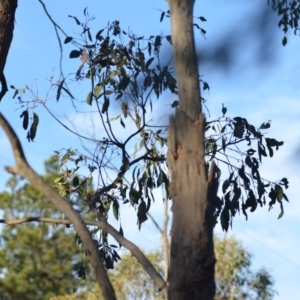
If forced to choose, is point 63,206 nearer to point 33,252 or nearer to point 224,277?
point 224,277

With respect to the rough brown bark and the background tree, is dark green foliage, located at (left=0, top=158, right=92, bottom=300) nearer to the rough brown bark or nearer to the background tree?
the background tree

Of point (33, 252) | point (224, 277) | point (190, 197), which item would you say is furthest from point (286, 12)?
point (33, 252)

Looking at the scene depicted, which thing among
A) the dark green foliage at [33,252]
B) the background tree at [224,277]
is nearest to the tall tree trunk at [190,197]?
the background tree at [224,277]

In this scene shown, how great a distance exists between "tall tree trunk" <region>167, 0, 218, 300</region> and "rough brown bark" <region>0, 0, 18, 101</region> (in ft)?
5.60

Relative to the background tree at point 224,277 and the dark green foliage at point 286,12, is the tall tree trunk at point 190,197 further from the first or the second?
the background tree at point 224,277

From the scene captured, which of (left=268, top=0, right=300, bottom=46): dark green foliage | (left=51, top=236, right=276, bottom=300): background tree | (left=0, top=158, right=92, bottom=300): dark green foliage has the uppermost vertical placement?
(left=0, top=158, right=92, bottom=300): dark green foliage

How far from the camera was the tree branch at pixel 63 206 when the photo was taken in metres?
3.83

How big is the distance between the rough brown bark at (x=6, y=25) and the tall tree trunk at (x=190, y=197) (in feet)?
5.60

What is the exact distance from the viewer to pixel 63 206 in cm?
388

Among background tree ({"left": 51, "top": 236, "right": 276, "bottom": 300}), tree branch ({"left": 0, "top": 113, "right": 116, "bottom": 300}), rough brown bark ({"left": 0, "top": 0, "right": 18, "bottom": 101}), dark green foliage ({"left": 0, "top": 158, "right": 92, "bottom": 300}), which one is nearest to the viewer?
tree branch ({"left": 0, "top": 113, "right": 116, "bottom": 300})

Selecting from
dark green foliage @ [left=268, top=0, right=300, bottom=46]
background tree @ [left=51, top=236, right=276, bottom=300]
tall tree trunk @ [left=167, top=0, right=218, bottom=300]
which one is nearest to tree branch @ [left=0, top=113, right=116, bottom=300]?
tall tree trunk @ [left=167, top=0, right=218, bottom=300]

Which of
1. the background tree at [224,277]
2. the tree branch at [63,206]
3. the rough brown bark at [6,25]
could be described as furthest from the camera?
the background tree at [224,277]

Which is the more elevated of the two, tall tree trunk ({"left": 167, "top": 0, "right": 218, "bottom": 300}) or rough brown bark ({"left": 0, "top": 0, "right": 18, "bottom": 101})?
rough brown bark ({"left": 0, "top": 0, "right": 18, "bottom": 101})

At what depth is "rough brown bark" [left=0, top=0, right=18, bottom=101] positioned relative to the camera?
5.23m
